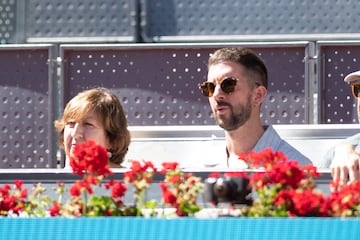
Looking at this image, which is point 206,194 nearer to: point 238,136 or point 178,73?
point 238,136

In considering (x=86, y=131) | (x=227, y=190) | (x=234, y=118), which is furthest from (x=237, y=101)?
(x=227, y=190)

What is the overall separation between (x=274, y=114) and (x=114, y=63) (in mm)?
963

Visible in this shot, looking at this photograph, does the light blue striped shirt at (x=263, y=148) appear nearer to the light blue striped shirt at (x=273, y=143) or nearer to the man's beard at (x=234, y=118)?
the light blue striped shirt at (x=273, y=143)

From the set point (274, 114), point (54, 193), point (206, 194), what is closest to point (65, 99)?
point (274, 114)

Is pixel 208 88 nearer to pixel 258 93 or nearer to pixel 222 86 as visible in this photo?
pixel 222 86

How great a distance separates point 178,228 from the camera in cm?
260

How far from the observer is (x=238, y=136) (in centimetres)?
471

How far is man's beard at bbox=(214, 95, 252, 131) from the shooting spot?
4.67m

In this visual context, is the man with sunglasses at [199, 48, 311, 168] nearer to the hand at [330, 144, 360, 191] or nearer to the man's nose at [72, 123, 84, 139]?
the man's nose at [72, 123, 84, 139]

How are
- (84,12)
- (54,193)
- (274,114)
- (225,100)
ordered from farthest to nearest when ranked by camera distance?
(84,12) < (274,114) < (225,100) < (54,193)

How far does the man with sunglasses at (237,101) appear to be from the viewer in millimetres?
4648

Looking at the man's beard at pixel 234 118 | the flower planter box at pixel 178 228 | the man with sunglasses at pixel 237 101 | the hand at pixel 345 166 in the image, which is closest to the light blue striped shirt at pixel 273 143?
the man with sunglasses at pixel 237 101

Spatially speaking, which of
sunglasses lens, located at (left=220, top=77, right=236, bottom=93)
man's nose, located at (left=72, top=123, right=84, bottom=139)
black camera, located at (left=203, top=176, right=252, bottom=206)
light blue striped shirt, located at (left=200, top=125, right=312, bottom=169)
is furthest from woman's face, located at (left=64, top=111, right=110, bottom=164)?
black camera, located at (left=203, top=176, right=252, bottom=206)

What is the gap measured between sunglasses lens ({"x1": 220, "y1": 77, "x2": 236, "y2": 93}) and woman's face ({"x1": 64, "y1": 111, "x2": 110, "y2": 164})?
0.53 metres
